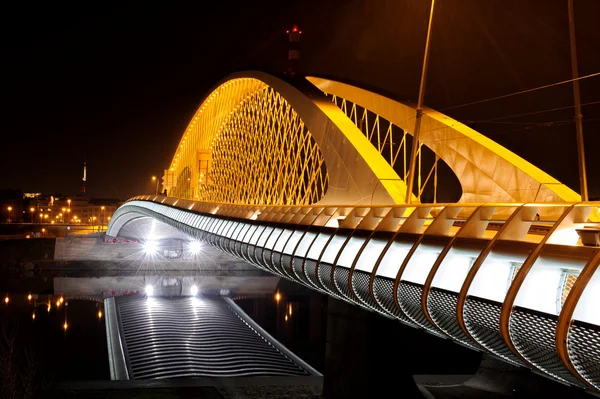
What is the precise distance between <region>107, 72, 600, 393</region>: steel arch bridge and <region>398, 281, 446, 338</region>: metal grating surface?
0.03 m

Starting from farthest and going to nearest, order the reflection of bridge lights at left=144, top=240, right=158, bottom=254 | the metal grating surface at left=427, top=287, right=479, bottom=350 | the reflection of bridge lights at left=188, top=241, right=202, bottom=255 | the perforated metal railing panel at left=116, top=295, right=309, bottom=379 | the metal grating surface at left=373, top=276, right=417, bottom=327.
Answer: the reflection of bridge lights at left=144, top=240, right=158, bottom=254
the reflection of bridge lights at left=188, top=241, right=202, bottom=255
the perforated metal railing panel at left=116, top=295, right=309, bottom=379
the metal grating surface at left=373, top=276, right=417, bottom=327
the metal grating surface at left=427, top=287, right=479, bottom=350

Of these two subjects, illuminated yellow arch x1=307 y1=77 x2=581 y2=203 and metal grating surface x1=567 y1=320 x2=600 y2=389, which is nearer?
metal grating surface x1=567 y1=320 x2=600 y2=389

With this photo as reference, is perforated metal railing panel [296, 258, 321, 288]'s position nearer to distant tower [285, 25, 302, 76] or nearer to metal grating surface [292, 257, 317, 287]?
metal grating surface [292, 257, 317, 287]

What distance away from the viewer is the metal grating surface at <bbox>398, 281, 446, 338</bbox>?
34.4 ft

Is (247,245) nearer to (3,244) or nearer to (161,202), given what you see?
(161,202)

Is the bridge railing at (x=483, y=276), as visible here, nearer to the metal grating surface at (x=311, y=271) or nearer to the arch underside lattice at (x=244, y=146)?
the metal grating surface at (x=311, y=271)

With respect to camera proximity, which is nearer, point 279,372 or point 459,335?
point 459,335

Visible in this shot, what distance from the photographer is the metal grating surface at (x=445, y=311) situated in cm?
936

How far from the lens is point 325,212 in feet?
59.4

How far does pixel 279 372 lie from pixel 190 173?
50.6 m

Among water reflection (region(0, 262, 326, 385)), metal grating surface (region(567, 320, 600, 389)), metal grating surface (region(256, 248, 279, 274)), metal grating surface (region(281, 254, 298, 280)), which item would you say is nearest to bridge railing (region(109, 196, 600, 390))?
metal grating surface (region(567, 320, 600, 389))

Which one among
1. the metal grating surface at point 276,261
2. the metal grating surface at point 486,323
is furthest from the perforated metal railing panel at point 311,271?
the metal grating surface at point 486,323

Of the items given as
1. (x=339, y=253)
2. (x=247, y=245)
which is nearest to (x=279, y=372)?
(x=247, y=245)

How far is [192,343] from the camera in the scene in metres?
35.8
